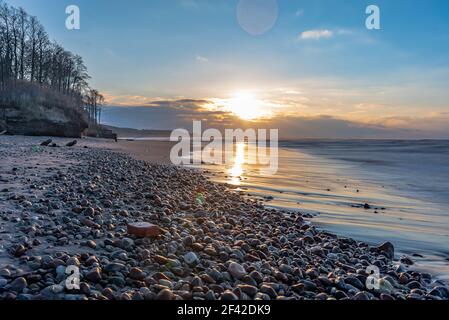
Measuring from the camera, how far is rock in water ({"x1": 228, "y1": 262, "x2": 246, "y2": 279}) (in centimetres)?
396

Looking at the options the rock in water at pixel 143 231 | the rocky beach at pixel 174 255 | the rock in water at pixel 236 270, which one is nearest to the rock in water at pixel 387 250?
the rocky beach at pixel 174 255

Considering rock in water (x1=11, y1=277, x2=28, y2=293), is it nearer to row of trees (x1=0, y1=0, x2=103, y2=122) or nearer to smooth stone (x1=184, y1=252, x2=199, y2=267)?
smooth stone (x1=184, y1=252, x2=199, y2=267)

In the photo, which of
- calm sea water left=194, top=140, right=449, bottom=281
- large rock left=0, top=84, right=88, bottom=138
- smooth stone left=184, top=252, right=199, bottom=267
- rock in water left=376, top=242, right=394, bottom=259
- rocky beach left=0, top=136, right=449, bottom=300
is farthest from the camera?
large rock left=0, top=84, right=88, bottom=138

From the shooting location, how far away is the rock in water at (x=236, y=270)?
13.0 ft

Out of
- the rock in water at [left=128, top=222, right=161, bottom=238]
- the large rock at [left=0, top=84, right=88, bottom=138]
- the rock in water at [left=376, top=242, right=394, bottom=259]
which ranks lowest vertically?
the rock in water at [left=376, top=242, right=394, bottom=259]

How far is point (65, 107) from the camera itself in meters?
44.1

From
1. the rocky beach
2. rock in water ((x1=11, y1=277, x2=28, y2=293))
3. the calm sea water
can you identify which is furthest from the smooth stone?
the calm sea water

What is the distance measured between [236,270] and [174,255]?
91 cm

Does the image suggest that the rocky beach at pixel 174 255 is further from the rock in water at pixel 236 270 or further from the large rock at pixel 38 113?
the large rock at pixel 38 113

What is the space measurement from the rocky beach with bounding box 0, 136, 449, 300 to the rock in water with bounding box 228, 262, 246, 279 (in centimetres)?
1

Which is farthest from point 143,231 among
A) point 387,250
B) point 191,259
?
point 387,250

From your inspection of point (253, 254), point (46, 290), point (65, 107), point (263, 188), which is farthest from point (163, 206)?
point (65, 107)
